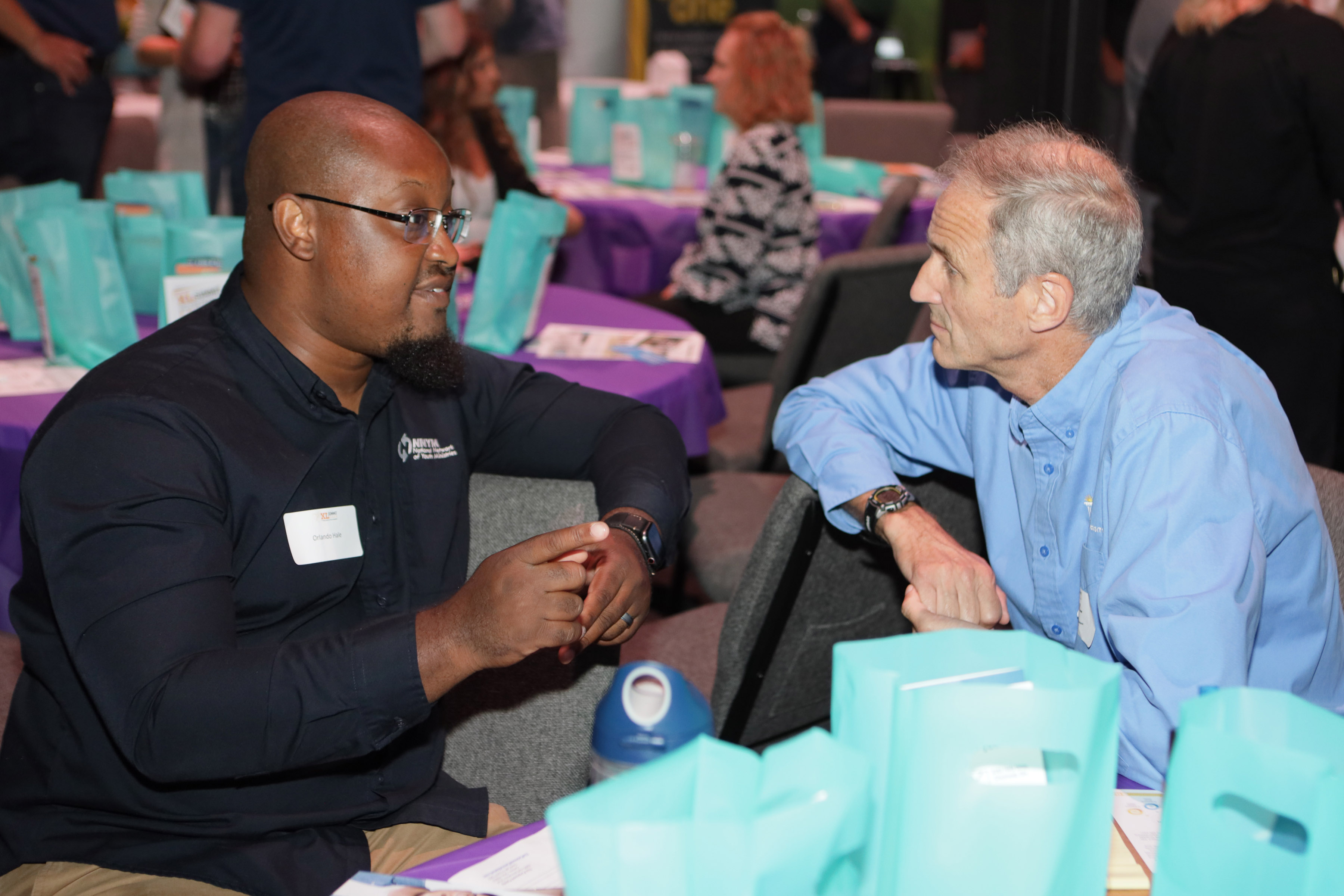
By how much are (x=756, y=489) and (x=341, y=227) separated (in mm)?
1435

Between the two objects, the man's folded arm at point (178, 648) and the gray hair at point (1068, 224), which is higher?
the gray hair at point (1068, 224)

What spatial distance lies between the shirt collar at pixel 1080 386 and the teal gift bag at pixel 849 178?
3.46 meters

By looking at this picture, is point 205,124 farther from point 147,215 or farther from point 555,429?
point 555,429

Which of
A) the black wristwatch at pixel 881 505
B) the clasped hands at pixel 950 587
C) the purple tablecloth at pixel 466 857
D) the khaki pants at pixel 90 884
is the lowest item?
the khaki pants at pixel 90 884

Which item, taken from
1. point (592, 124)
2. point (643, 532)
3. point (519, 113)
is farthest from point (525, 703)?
point (592, 124)

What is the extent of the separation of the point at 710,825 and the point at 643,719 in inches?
14.1

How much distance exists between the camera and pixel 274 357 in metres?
1.44

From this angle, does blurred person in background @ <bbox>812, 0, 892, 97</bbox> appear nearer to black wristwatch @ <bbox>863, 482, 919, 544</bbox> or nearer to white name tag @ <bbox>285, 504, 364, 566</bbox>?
black wristwatch @ <bbox>863, 482, 919, 544</bbox>

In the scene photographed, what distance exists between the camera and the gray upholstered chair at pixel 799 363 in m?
2.47

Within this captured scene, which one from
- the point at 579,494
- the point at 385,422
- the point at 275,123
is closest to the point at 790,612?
the point at 579,494

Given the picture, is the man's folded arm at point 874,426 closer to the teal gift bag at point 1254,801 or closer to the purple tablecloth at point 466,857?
the purple tablecloth at point 466,857

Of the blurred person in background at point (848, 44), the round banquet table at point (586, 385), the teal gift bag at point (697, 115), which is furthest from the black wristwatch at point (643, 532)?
the blurred person in background at point (848, 44)

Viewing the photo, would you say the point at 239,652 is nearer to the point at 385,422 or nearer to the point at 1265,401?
the point at 385,422

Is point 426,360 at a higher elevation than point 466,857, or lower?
higher
